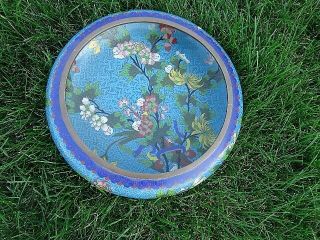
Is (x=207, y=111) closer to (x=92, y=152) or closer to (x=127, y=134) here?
(x=127, y=134)

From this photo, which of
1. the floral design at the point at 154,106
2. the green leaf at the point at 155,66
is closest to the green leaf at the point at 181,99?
the floral design at the point at 154,106

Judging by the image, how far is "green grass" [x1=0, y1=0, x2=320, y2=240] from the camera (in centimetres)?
137

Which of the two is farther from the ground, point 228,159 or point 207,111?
point 207,111

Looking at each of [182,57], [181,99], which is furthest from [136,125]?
[182,57]

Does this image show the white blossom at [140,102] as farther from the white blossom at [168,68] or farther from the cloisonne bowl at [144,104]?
the white blossom at [168,68]

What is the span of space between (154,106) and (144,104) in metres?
0.03

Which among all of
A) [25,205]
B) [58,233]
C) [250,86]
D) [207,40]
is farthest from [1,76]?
[250,86]

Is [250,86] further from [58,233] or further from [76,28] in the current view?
[58,233]

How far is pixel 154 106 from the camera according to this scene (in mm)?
1438

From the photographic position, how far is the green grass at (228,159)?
1.37 metres

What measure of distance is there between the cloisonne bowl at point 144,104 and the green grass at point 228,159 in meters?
0.10

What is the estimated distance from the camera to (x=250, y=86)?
5.07 feet

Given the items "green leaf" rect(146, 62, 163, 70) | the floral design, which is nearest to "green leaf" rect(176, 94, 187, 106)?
the floral design

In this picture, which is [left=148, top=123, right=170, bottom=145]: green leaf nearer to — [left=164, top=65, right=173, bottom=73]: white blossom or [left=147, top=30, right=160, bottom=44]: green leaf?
[left=164, top=65, right=173, bottom=73]: white blossom
